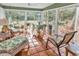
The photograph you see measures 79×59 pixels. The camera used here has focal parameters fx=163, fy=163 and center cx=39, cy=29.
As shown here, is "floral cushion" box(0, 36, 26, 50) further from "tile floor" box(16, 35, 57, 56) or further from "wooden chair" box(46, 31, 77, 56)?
"wooden chair" box(46, 31, 77, 56)

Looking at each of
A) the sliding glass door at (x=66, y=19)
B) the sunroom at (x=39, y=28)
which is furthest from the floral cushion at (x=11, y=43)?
the sliding glass door at (x=66, y=19)

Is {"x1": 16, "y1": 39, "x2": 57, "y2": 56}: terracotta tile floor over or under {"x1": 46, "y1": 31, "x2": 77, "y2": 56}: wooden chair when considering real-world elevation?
under

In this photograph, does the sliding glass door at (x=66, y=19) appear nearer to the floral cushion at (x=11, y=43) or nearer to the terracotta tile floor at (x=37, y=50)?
the terracotta tile floor at (x=37, y=50)

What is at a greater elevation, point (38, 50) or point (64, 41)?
point (64, 41)

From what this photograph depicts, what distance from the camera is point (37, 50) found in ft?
5.85

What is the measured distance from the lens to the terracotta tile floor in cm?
177

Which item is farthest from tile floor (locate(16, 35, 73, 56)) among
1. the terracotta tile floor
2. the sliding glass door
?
the sliding glass door

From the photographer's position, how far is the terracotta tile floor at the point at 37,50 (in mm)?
1771

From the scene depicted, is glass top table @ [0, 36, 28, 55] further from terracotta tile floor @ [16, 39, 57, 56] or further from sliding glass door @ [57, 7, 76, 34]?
sliding glass door @ [57, 7, 76, 34]

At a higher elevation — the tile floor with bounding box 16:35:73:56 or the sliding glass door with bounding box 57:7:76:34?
the sliding glass door with bounding box 57:7:76:34

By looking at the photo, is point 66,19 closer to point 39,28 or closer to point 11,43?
point 39,28

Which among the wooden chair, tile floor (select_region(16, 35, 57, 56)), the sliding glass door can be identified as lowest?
tile floor (select_region(16, 35, 57, 56))

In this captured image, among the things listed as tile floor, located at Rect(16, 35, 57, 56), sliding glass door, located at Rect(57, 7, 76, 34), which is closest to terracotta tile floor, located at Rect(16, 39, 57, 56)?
tile floor, located at Rect(16, 35, 57, 56)

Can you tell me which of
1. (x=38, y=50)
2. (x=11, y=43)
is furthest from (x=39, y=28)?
(x=11, y=43)
